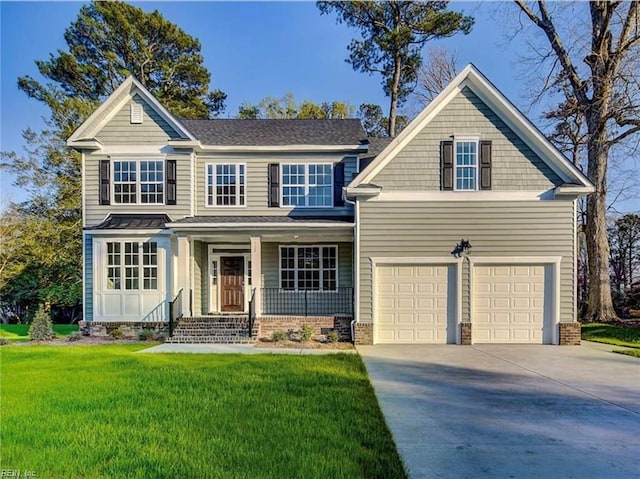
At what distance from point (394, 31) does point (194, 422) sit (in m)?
24.0

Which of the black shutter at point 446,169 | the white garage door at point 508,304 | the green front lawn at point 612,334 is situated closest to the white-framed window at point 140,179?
the black shutter at point 446,169

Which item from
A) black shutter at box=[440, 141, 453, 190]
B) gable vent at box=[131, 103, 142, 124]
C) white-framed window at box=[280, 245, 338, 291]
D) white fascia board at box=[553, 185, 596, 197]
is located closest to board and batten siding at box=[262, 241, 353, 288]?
white-framed window at box=[280, 245, 338, 291]

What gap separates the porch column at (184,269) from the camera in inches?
496

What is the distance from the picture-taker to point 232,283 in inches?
570

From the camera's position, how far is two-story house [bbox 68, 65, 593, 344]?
11.5 metres

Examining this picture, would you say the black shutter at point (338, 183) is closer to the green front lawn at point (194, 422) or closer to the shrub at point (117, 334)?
the green front lawn at point (194, 422)

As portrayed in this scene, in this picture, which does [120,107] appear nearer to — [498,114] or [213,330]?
[213,330]

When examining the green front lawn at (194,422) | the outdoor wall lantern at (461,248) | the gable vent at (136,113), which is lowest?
the green front lawn at (194,422)

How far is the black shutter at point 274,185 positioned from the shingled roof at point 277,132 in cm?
83

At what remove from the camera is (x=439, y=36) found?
23.6 meters

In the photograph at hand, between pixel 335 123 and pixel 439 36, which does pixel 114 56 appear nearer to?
pixel 335 123

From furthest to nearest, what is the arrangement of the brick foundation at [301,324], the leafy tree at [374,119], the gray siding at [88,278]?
the leafy tree at [374,119], the gray siding at [88,278], the brick foundation at [301,324]

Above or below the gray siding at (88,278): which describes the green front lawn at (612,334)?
below

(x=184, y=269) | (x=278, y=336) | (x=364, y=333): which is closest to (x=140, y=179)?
(x=184, y=269)
